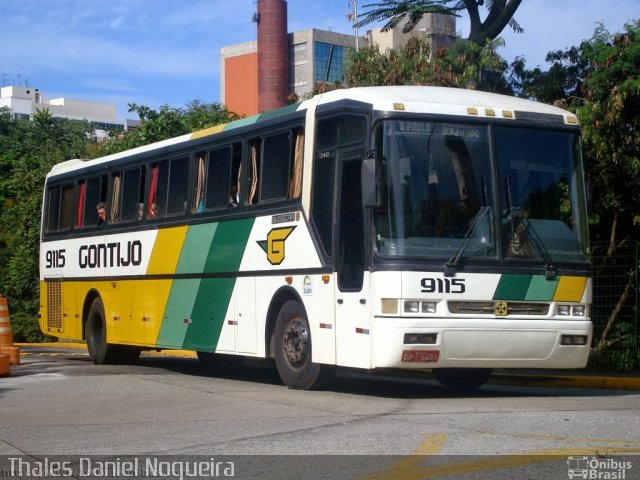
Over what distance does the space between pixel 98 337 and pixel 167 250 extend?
347 cm

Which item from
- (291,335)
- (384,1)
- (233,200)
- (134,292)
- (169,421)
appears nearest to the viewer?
(169,421)

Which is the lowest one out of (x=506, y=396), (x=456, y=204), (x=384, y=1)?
(x=506, y=396)

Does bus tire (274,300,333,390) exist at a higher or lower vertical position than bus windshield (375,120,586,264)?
lower

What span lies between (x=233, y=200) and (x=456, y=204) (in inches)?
161

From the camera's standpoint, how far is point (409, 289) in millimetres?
11922

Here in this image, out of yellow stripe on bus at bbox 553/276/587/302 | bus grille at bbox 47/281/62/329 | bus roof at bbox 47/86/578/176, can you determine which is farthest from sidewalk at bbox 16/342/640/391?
bus grille at bbox 47/281/62/329

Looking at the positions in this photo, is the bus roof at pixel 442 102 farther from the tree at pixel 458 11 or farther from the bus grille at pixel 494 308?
the tree at pixel 458 11

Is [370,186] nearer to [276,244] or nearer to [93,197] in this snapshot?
[276,244]

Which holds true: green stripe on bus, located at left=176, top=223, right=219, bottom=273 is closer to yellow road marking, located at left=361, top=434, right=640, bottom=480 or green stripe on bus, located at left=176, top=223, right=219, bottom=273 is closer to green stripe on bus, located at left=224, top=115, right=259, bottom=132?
green stripe on bus, located at left=224, top=115, right=259, bottom=132

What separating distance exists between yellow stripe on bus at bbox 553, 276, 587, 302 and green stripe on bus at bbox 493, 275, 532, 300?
0.42 metres

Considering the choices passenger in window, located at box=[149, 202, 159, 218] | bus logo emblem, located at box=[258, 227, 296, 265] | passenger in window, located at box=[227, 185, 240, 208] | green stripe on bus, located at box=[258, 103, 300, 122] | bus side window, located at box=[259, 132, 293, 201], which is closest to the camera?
bus logo emblem, located at box=[258, 227, 296, 265]

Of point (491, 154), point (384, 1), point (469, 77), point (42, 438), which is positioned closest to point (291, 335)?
point (491, 154)

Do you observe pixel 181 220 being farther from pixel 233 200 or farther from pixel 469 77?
pixel 469 77

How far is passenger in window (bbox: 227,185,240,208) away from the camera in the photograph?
15242 mm
